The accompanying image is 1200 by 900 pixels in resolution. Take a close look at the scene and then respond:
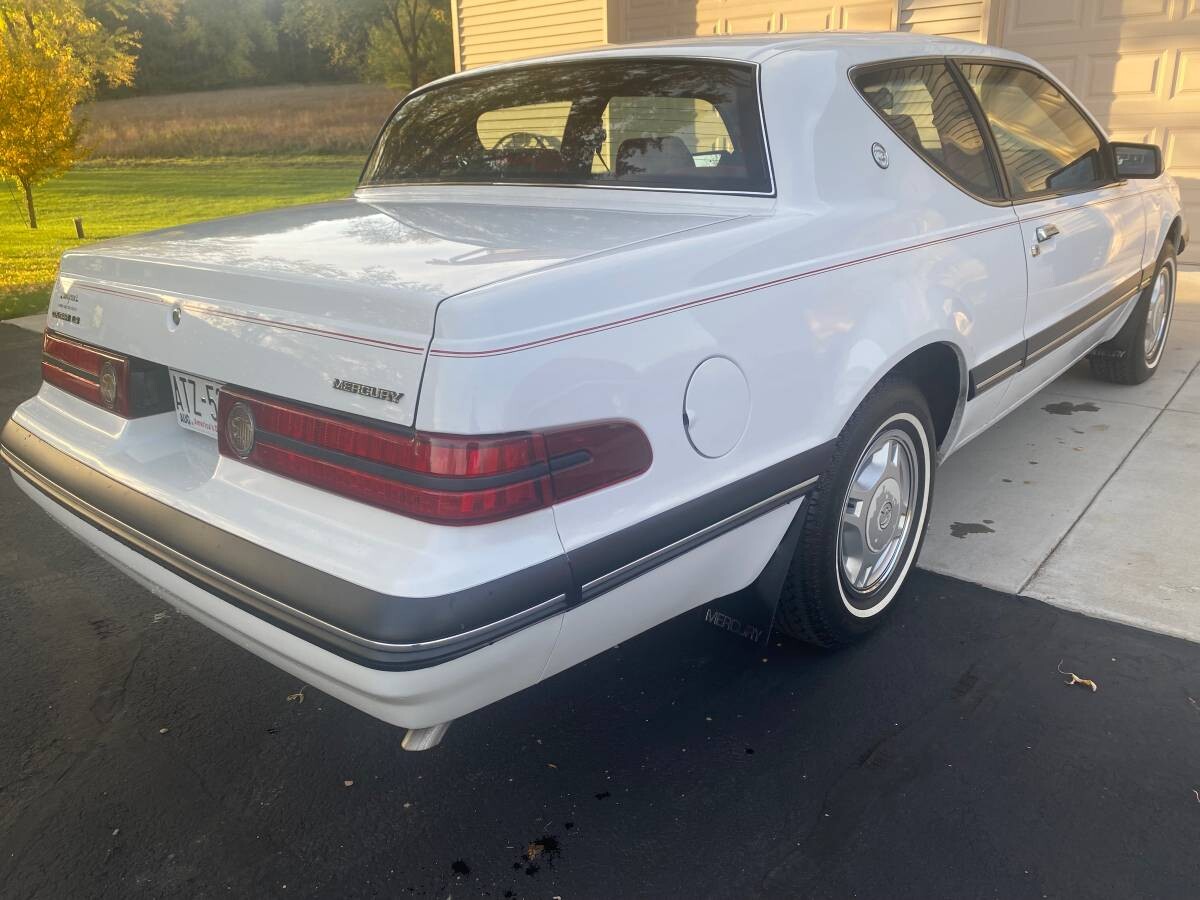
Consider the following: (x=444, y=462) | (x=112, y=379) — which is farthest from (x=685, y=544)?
(x=112, y=379)

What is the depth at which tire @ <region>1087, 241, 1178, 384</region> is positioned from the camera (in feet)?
15.9

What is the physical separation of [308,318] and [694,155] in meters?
1.24

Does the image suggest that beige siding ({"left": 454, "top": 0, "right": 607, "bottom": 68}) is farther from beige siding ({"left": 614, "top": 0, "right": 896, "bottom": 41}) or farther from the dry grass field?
→ the dry grass field

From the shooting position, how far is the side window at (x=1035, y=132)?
3365 mm

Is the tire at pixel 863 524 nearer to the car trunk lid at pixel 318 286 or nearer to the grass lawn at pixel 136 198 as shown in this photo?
the car trunk lid at pixel 318 286

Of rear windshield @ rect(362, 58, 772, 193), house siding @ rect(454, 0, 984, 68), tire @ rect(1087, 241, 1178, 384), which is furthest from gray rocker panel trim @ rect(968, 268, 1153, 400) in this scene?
house siding @ rect(454, 0, 984, 68)

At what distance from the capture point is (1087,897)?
6.20 feet

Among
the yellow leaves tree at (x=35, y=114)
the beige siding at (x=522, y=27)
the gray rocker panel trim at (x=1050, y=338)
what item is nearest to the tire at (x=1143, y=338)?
the gray rocker panel trim at (x=1050, y=338)

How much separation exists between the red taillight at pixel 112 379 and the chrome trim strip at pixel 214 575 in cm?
24

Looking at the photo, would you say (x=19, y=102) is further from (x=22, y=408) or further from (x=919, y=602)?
(x=919, y=602)

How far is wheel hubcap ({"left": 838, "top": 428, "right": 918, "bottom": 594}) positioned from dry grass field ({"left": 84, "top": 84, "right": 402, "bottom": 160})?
88.8ft

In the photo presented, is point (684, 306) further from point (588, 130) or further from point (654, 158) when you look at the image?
point (588, 130)

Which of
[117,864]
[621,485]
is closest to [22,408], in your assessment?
[117,864]

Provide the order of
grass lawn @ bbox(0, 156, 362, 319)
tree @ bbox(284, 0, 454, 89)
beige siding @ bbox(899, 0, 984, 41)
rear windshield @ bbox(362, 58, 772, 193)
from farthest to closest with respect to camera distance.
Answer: tree @ bbox(284, 0, 454, 89) < grass lawn @ bbox(0, 156, 362, 319) < beige siding @ bbox(899, 0, 984, 41) < rear windshield @ bbox(362, 58, 772, 193)
